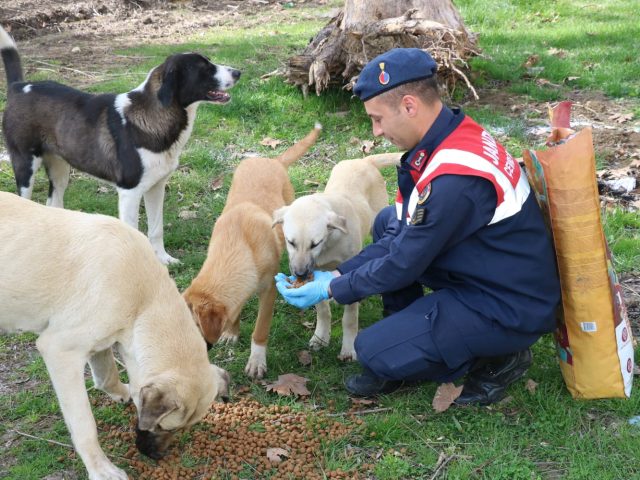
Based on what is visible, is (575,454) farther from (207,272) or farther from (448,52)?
(448,52)

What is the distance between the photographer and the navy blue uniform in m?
3.63

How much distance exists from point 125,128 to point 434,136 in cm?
317

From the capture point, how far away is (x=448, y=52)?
821cm

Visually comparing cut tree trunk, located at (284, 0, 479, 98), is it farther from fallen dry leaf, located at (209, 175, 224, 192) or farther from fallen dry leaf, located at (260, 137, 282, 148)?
fallen dry leaf, located at (209, 175, 224, 192)

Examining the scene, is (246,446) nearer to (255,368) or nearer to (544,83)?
(255,368)

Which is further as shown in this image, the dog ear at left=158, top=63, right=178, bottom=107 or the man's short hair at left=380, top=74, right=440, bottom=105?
the dog ear at left=158, top=63, right=178, bottom=107

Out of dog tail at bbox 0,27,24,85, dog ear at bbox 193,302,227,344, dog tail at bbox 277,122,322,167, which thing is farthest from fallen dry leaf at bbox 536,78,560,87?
dog ear at bbox 193,302,227,344

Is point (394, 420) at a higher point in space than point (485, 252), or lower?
lower

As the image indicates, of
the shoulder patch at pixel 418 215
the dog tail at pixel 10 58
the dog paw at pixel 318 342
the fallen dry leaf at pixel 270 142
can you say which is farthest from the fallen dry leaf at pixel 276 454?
the fallen dry leaf at pixel 270 142

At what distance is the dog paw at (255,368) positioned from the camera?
4613 mm

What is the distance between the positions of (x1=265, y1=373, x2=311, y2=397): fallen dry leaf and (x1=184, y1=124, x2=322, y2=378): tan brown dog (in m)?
0.19

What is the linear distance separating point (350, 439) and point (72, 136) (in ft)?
12.4

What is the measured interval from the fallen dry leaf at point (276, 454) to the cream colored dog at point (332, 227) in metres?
1.07

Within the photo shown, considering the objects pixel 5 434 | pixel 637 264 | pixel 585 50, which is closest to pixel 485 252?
pixel 637 264
